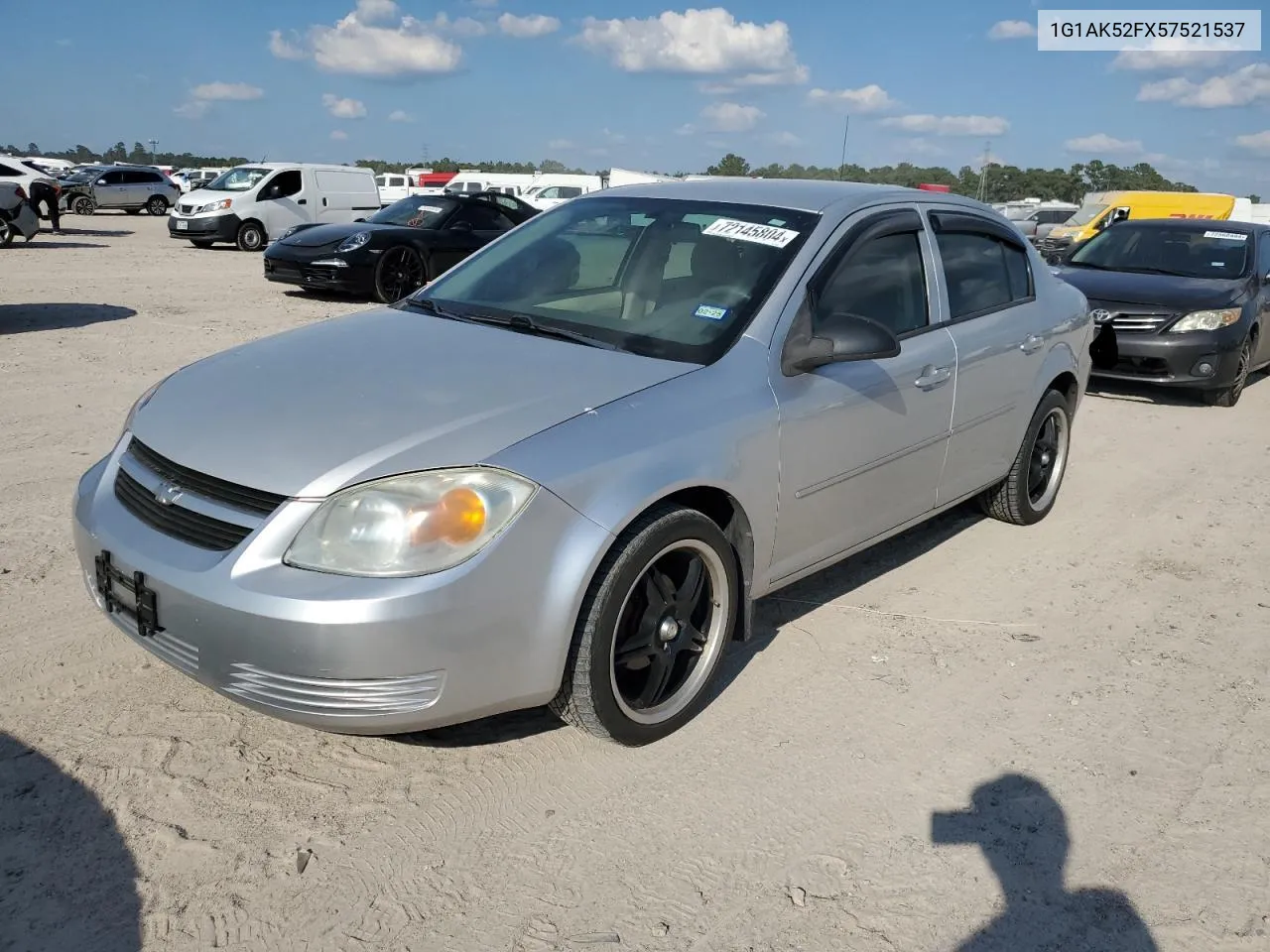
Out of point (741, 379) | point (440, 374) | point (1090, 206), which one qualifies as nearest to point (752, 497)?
point (741, 379)

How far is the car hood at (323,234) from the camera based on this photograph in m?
12.9

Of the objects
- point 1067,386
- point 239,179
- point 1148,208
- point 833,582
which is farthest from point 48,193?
point 1148,208

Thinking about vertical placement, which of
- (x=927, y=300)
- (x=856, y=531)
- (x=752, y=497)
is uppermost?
(x=927, y=300)

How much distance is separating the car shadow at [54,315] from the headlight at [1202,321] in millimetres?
10021

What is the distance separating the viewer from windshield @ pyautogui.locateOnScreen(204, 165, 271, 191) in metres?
21.9

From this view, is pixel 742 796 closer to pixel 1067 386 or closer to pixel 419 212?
pixel 1067 386

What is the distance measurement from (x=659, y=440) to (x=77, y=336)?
860 centimetres

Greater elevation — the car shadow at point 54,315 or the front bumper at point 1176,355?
the front bumper at point 1176,355

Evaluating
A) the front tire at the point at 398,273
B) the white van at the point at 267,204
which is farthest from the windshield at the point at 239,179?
the front tire at the point at 398,273

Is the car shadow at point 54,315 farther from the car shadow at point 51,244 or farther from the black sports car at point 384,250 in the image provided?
the car shadow at point 51,244

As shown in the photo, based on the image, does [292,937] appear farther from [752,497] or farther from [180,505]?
[752,497]

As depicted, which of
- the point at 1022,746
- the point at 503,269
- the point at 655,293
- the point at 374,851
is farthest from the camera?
the point at 503,269

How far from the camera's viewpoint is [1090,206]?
30.5 m

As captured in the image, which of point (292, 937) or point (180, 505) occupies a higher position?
point (180, 505)
